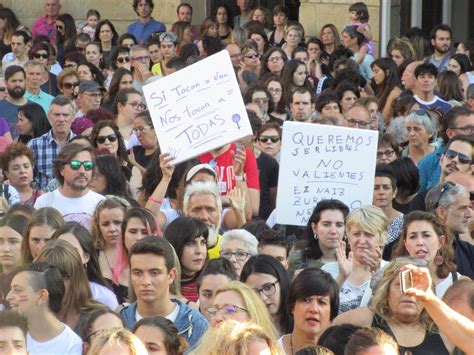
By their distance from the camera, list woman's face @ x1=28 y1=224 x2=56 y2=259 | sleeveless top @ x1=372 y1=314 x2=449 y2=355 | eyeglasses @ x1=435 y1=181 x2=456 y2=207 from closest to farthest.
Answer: sleeveless top @ x1=372 y1=314 x2=449 y2=355 < woman's face @ x1=28 y1=224 x2=56 y2=259 < eyeglasses @ x1=435 y1=181 x2=456 y2=207

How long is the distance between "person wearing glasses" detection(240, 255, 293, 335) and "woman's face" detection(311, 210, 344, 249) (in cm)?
114

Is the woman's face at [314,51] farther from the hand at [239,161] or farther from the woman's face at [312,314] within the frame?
the woman's face at [312,314]

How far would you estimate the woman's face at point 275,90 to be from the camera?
48.1ft

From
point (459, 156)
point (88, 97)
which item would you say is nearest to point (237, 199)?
point (459, 156)

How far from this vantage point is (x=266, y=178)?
39.5 ft

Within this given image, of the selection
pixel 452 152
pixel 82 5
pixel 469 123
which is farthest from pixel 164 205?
pixel 82 5

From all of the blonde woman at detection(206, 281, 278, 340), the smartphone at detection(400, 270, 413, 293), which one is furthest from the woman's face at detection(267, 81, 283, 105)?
the smartphone at detection(400, 270, 413, 293)

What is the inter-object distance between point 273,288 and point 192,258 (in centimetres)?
76

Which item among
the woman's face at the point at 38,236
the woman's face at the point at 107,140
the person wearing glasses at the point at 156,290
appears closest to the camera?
the person wearing glasses at the point at 156,290

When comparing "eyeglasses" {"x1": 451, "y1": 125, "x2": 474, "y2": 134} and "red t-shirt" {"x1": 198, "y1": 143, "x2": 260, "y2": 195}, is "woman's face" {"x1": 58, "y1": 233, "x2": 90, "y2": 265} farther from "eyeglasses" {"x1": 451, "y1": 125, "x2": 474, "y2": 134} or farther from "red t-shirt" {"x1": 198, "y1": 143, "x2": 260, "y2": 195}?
"eyeglasses" {"x1": 451, "y1": 125, "x2": 474, "y2": 134}

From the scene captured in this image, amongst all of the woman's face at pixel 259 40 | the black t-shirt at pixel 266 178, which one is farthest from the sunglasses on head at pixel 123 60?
the black t-shirt at pixel 266 178

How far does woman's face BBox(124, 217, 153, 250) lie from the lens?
9.30 m

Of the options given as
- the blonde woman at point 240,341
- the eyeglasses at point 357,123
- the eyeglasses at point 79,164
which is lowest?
the eyeglasses at point 357,123

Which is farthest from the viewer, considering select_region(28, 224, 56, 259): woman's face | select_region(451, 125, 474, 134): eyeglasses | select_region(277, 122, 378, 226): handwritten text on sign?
select_region(451, 125, 474, 134): eyeglasses
